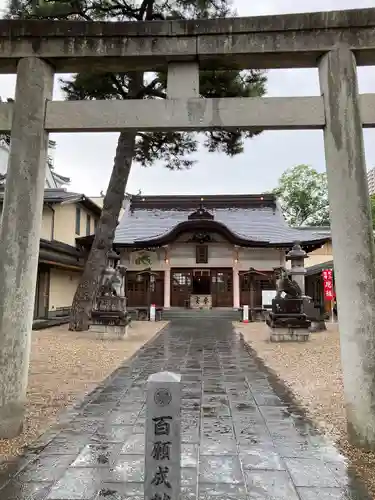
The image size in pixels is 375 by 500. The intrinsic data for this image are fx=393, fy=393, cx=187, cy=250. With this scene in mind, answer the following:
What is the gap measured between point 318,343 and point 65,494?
36.5 feet

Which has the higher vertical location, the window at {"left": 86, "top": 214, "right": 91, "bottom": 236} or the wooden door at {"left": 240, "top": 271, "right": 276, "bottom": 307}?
the window at {"left": 86, "top": 214, "right": 91, "bottom": 236}

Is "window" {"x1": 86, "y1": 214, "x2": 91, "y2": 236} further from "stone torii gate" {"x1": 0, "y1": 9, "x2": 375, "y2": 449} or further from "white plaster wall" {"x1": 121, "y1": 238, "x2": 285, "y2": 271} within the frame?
"stone torii gate" {"x1": 0, "y1": 9, "x2": 375, "y2": 449}

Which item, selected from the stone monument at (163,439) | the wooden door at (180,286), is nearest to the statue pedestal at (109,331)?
the stone monument at (163,439)

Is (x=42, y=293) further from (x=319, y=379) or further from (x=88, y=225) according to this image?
(x=319, y=379)

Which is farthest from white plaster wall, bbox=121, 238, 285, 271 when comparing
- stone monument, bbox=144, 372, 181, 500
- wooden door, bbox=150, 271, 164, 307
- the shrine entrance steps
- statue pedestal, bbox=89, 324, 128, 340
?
stone monument, bbox=144, 372, 181, 500

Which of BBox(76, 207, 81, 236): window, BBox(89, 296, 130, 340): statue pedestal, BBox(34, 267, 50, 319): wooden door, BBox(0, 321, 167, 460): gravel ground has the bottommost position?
BBox(0, 321, 167, 460): gravel ground

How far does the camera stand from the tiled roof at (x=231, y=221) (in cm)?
2673

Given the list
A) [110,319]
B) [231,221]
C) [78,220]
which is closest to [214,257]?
[231,221]

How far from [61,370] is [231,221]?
23238 mm

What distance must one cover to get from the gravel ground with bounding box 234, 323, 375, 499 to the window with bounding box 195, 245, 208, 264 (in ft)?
40.4

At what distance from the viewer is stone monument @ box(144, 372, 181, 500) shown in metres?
2.74

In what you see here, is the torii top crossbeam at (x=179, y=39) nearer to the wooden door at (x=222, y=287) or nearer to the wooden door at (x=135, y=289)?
the wooden door at (x=135, y=289)

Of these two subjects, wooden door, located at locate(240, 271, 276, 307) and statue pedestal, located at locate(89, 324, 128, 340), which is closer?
statue pedestal, located at locate(89, 324, 128, 340)

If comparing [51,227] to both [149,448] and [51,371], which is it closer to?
[51,371]
